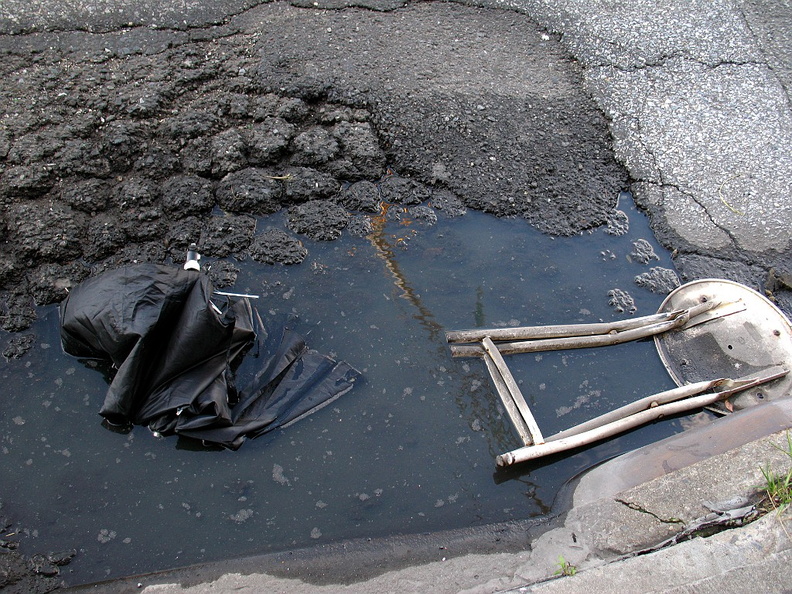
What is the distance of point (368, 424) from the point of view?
127 inches

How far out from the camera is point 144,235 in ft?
11.8

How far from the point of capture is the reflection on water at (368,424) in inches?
113

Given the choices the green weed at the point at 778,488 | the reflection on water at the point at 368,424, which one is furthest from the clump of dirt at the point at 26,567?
the green weed at the point at 778,488

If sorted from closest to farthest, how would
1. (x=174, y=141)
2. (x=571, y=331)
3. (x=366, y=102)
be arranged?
(x=571, y=331), (x=174, y=141), (x=366, y=102)

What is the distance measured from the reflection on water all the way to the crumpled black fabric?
133 millimetres

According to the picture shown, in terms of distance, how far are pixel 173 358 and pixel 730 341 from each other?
10.2 ft

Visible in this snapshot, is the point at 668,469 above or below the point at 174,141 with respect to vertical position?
below

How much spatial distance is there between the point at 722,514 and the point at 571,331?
122 centimetres

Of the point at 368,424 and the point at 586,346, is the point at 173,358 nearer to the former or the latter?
the point at 368,424

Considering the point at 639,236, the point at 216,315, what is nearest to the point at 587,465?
the point at 639,236

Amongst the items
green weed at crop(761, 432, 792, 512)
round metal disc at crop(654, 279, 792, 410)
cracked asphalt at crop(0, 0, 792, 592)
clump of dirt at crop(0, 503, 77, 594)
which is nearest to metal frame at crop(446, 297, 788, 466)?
round metal disc at crop(654, 279, 792, 410)

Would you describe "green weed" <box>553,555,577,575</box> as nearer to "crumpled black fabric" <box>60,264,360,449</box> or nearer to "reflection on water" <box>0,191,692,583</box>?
"reflection on water" <box>0,191,692,583</box>

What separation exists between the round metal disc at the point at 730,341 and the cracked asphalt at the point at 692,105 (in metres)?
0.27

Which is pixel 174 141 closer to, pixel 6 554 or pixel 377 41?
pixel 377 41
